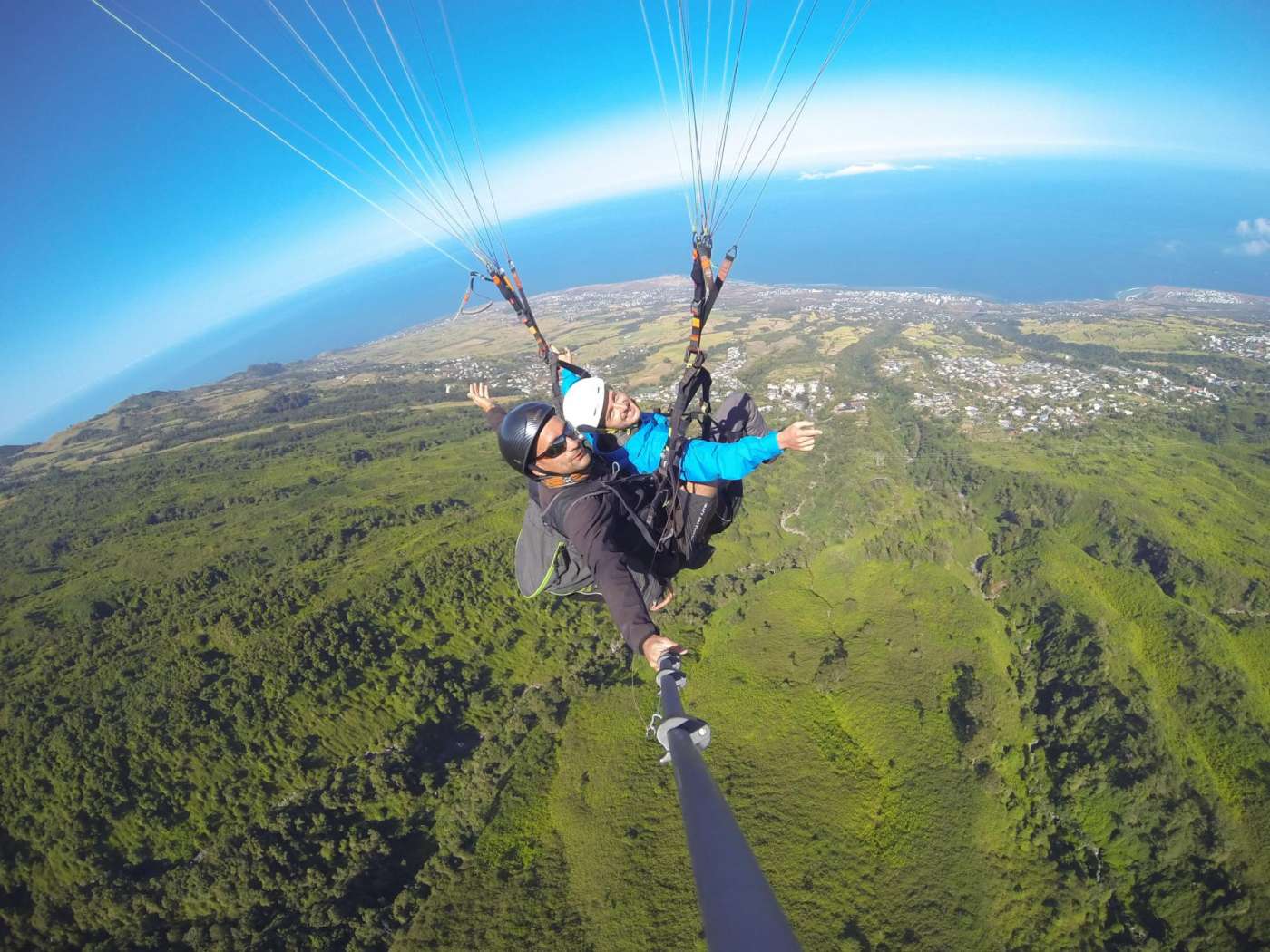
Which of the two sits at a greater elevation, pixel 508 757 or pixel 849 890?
pixel 508 757

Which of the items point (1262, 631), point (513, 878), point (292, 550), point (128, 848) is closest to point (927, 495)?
point (1262, 631)

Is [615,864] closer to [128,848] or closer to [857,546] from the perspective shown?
[128,848]

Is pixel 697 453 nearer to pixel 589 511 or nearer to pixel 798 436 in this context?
pixel 798 436

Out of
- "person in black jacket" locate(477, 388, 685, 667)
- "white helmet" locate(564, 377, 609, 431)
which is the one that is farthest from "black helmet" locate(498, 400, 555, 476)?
"white helmet" locate(564, 377, 609, 431)

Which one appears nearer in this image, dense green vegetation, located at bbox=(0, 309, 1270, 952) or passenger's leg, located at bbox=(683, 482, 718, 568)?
passenger's leg, located at bbox=(683, 482, 718, 568)

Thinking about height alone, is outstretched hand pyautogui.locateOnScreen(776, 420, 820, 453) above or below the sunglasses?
below

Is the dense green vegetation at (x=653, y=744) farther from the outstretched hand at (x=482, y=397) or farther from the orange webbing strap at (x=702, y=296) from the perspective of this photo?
the orange webbing strap at (x=702, y=296)

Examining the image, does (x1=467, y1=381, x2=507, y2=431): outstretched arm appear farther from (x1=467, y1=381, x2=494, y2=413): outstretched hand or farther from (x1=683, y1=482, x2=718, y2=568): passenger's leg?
(x1=683, y1=482, x2=718, y2=568): passenger's leg
